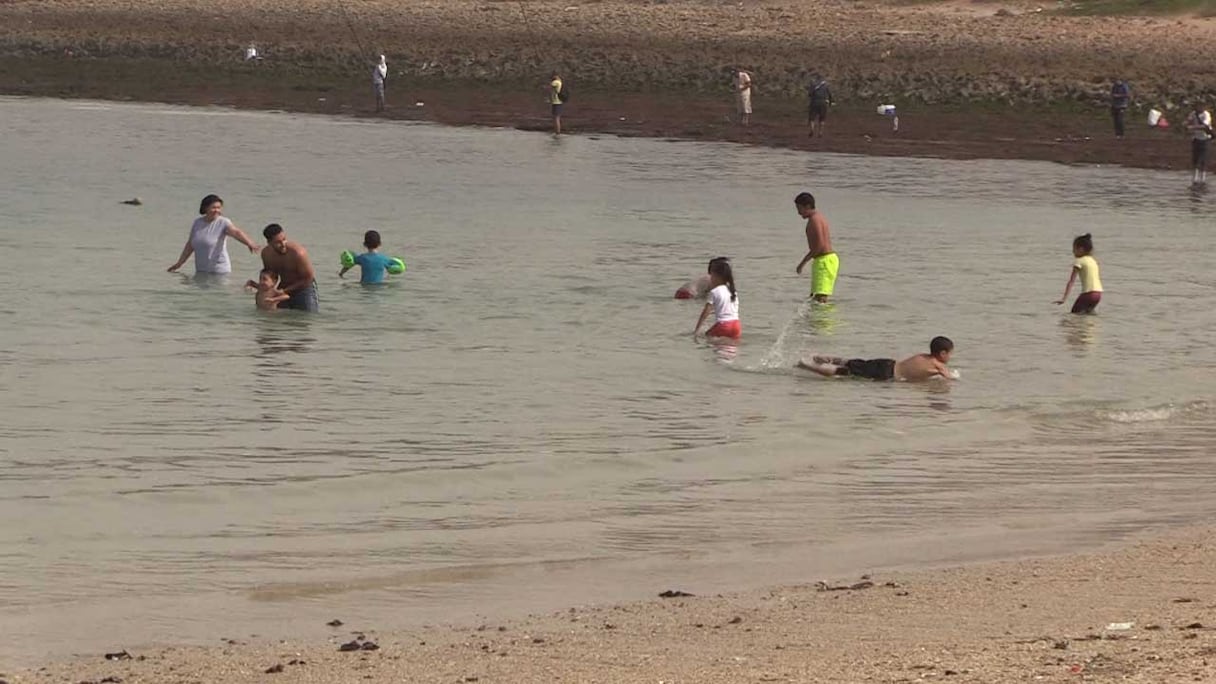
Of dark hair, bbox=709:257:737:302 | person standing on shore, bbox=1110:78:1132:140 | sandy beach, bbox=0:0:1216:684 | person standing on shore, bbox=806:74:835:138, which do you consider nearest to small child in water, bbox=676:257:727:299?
dark hair, bbox=709:257:737:302

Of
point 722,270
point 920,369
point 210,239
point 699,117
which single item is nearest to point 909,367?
point 920,369

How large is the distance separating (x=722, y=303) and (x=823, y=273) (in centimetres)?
276

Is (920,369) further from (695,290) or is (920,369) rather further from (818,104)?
(818,104)

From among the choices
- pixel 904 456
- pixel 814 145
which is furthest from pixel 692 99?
pixel 904 456

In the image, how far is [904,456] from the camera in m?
13.2

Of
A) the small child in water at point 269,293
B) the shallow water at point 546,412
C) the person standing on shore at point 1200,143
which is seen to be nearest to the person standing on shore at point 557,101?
the shallow water at point 546,412

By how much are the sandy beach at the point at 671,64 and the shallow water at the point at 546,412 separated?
1273 centimetres

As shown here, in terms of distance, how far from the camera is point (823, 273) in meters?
20.2

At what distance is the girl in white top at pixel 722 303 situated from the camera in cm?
1750

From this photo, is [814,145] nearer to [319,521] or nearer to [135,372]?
[135,372]

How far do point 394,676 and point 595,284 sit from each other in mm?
14411

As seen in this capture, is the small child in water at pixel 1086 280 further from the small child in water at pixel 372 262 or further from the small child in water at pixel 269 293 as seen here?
the small child in water at pixel 269 293

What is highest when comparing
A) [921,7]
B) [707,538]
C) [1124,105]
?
[921,7]

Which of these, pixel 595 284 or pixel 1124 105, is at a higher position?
pixel 1124 105
